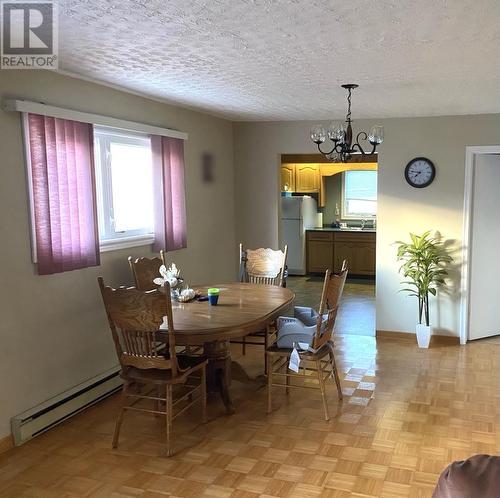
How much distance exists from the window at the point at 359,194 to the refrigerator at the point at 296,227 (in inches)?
28.8

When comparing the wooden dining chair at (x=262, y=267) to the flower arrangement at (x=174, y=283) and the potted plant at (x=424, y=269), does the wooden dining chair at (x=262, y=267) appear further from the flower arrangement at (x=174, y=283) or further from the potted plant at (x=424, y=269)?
the potted plant at (x=424, y=269)

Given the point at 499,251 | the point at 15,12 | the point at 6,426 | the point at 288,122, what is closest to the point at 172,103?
the point at 288,122

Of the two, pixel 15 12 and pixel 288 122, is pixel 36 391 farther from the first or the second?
pixel 288 122

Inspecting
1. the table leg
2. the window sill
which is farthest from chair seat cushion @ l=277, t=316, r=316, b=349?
the window sill

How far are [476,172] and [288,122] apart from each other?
78.0 inches

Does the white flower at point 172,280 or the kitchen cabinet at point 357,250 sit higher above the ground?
the white flower at point 172,280

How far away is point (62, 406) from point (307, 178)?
664cm

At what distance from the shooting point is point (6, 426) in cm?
307

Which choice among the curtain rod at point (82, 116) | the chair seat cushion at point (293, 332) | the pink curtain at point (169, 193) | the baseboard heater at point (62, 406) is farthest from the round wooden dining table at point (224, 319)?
the curtain rod at point (82, 116)

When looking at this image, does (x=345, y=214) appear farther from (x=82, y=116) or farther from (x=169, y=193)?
(x=82, y=116)

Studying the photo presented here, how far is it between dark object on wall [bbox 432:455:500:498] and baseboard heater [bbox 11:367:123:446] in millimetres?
2603

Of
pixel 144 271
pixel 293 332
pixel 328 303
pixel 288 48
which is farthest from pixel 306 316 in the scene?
pixel 288 48

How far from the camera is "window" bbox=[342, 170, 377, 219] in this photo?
30.3 ft

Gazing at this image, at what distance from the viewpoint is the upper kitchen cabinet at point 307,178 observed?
9180mm
